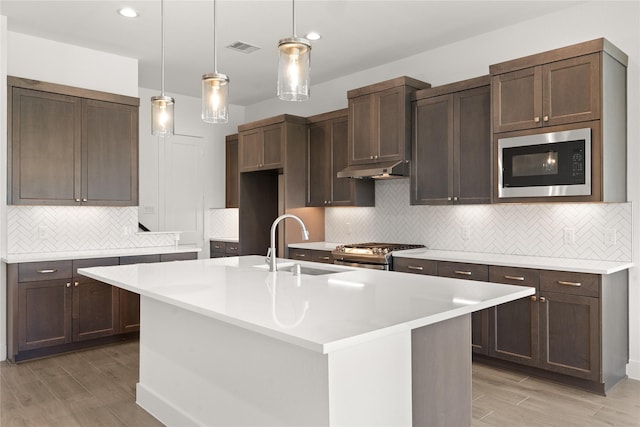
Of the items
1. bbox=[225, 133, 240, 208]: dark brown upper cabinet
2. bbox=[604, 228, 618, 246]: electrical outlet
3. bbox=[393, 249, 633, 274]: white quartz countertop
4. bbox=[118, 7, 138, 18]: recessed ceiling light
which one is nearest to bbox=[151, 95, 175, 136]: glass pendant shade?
bbox=[118, 7, 138, 18]: recessed ceiling light

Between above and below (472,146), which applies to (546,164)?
below

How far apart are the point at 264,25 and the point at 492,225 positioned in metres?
2.74

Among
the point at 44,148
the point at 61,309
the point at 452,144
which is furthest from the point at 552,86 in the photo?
the point at 61,309

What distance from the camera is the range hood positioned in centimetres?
456

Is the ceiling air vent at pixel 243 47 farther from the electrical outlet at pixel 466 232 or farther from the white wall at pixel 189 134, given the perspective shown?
the electrical outlet at pixel 466 232

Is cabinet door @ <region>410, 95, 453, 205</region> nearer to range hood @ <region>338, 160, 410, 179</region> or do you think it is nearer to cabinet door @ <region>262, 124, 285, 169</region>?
range hood @ <region>338, 160, 410, 179</region>

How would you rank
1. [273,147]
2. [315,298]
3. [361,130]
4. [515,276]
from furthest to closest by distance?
[273,147] < [361,130] < [515,276] < [315,298]

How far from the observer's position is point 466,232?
15.0ft

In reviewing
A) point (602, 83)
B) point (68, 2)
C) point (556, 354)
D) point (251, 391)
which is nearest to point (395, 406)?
point (251, 391)

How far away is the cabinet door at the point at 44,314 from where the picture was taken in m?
4.07

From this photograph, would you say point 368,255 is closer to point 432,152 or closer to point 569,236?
point 432,152

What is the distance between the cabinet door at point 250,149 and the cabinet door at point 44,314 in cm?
263

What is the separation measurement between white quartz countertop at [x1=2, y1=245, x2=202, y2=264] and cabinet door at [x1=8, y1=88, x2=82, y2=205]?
0.48 m

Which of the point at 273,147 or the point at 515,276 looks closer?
the point at 515,276
